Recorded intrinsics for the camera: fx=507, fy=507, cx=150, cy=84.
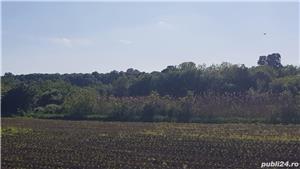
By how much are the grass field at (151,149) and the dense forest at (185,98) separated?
9.86m

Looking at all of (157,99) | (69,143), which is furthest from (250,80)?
(69,143)

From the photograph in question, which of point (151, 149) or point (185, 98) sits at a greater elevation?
point (185, 98)

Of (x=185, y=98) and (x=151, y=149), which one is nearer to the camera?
(x=151, y=149)

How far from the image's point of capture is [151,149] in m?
19.8

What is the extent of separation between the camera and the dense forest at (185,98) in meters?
36.8

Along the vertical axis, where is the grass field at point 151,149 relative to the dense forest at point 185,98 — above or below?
below

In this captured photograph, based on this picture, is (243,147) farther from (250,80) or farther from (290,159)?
(250,80)

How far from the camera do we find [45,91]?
59219mm

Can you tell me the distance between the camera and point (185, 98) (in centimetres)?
4084

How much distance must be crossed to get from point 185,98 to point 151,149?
21.3 metres

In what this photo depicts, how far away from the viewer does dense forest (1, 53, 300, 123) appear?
36.8 meters

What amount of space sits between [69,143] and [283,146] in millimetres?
9251

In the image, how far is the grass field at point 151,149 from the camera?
16.1 m

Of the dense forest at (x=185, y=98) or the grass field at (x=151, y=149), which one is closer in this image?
the grass field at (x=151, y=149)
